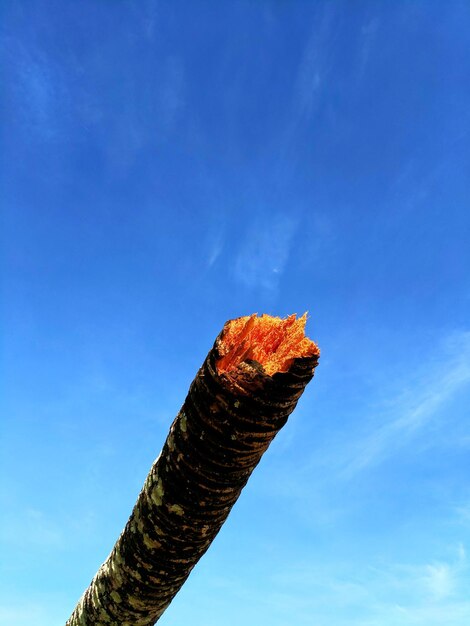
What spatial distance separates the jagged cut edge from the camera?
8.04 feet

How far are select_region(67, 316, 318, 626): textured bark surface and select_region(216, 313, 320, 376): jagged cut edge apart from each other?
0.28ft

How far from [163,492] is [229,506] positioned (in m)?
0.38

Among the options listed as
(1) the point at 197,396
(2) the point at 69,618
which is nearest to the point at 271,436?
(1) the point at 197,396

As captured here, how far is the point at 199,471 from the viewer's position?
2.38 meters

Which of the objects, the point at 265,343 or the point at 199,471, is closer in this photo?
the point at 199,471

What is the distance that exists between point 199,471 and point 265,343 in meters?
0.78

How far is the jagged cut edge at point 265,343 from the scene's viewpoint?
2449mm

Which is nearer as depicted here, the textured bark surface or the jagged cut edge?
the textured bark surface

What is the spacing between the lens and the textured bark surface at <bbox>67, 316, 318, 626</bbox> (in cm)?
221

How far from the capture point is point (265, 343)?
2.69 m

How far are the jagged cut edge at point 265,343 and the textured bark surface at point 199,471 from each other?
0.28ft

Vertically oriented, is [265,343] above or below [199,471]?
above

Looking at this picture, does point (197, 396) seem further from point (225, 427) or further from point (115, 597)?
point (115, 597)

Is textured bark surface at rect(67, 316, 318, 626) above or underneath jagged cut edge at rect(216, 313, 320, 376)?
underneath
